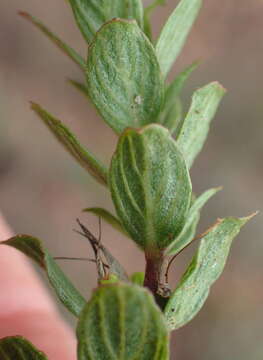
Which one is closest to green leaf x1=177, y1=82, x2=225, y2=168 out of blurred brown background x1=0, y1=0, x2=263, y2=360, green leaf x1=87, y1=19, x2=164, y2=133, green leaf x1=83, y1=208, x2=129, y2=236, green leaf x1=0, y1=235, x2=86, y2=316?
green leaf x1=87, y1=19, x2=164, y2=133

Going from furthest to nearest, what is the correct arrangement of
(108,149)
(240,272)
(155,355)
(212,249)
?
(108,149)
(240,272)
(212,249)
(155,355)

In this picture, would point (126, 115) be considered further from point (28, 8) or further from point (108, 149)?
point (28, 8)

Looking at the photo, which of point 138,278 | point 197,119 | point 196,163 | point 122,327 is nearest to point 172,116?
point 197,119

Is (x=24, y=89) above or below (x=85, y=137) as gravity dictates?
above

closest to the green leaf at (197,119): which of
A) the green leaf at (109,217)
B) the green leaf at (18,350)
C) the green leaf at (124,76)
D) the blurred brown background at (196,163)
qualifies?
the green leaf at (124,76)

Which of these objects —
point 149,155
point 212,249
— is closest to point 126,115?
point 149,155

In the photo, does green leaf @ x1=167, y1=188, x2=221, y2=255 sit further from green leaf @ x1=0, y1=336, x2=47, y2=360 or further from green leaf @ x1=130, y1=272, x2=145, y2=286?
green leaf @ x1=0, y1=336, x2=47, y2=360

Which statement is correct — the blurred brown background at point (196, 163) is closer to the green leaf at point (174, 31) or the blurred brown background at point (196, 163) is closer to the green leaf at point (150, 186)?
the green leaf at point (174, 31)

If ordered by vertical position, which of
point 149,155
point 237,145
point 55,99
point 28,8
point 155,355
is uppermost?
point 28,8
